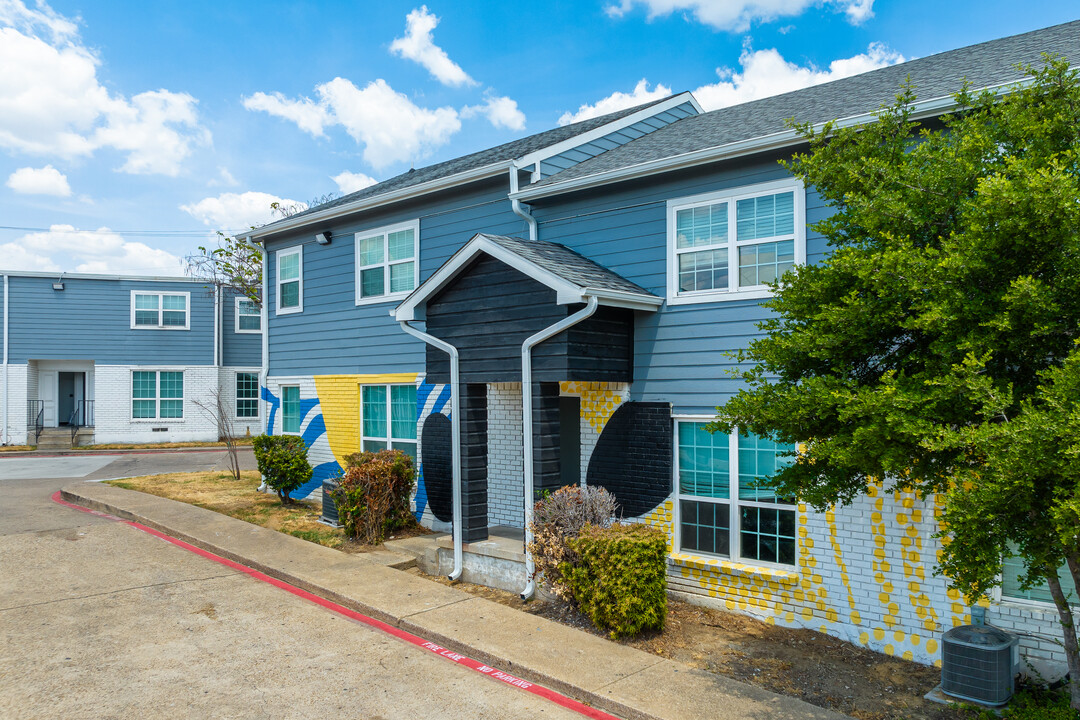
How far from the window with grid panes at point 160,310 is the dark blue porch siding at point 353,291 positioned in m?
15.5

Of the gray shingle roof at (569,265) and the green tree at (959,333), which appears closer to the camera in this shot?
the green tree at (959,333)

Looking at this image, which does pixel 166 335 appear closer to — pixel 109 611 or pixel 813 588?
pixel 109 611

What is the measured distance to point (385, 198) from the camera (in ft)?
42.4

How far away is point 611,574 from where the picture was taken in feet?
24.8

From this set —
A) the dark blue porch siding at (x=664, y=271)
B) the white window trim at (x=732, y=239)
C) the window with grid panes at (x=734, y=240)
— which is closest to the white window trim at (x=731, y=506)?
the dark blue porch siding at (x=664, y=271)

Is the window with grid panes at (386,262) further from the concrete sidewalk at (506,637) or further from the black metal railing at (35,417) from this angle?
the black metal railing at (35,417)

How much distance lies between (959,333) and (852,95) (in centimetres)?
688

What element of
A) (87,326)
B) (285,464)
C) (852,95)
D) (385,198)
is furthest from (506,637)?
(87,326)

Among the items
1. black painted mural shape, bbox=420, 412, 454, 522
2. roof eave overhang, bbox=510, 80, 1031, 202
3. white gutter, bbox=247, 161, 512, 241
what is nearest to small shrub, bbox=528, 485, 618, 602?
black painted mural shape, bbox=420, 412, 454, 522

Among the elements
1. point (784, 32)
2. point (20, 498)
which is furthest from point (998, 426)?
point (20, 498)

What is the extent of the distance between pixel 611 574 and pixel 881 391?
3.77 meters

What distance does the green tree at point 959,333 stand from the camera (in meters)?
4.15

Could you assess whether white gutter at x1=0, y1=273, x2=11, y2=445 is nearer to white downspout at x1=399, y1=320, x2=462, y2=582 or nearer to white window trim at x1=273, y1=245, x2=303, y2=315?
white window trim at x1=273, y1=245, x2=303, y2=315

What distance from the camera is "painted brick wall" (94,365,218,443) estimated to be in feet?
91.6
